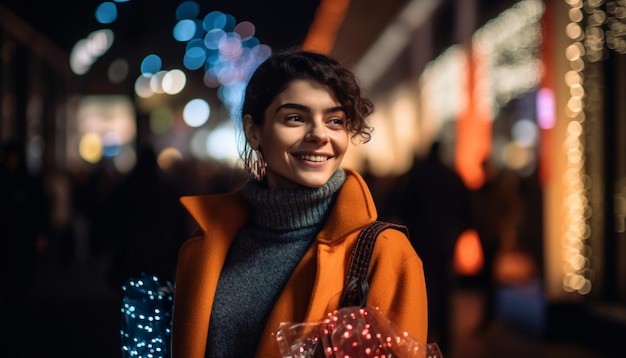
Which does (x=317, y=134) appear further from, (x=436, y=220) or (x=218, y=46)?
(x=218, y=46)

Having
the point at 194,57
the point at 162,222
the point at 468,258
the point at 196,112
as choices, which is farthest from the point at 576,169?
the point at 196,112

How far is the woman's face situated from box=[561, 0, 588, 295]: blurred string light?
5.90 m

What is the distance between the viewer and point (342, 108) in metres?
2.23

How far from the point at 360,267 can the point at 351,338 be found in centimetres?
20

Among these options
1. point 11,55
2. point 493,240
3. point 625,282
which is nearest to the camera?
point 625,282

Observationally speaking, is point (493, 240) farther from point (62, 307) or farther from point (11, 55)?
point (11, 55)

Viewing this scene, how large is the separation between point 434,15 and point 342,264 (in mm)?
15581

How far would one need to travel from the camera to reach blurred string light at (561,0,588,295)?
762cm

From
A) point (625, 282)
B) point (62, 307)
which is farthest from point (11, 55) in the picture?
point (625, 282)

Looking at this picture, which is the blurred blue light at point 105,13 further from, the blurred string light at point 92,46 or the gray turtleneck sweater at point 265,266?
the gray turtleneck sweater at point 265,266

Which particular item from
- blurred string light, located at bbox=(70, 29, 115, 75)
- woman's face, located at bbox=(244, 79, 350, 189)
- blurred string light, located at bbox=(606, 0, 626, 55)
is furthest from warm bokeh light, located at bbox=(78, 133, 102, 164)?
woman's face, located at bbox=(244, 79, 350, 189)

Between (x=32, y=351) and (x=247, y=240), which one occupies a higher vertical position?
(x=247, y=240)

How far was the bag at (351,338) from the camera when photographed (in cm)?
191

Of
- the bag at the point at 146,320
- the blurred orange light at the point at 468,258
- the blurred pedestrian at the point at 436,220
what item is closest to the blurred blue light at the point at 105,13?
the blurred orange light at the point at 468,258
